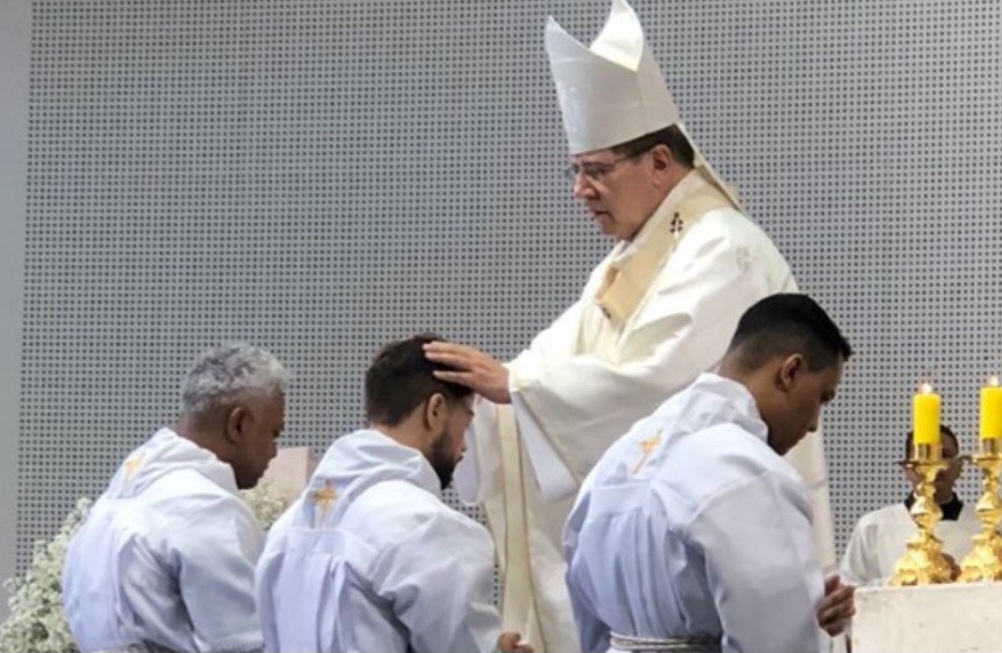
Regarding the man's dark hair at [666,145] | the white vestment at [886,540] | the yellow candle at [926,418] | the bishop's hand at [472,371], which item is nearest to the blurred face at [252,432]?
the bishop's hand at [472,371]

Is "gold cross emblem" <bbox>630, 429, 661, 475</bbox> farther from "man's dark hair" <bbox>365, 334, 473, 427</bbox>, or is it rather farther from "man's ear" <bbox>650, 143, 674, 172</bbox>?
"man's ear" <bbox>650, 143, 674, 172</bbox>

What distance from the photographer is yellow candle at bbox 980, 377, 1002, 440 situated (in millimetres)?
4621

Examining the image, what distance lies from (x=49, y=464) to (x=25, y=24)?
55.8 inches

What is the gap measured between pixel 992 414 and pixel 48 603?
2.45 m

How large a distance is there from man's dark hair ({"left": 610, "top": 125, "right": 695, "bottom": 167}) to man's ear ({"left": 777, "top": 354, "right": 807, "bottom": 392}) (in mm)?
1351

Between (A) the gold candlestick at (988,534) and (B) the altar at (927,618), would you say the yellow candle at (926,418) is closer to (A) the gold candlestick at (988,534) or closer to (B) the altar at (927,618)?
(A) the gold candlestick at (988,534)

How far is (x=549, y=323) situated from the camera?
817 centimetres

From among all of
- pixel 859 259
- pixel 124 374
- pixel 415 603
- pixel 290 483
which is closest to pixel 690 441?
pixel 415 603

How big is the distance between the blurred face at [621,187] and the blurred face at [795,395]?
1.29m

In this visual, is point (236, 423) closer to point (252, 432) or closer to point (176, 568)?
point (252, 432)

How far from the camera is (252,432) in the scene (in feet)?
17.9

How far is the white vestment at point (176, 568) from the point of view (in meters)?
5.13

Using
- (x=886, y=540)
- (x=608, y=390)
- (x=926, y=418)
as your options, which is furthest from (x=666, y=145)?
(x=886, y=540)

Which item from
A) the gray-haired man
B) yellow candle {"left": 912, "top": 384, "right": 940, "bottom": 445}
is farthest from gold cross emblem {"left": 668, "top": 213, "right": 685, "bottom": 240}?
yellow candle {"left": 912, "top": 384, "right": 940, "bottom": 445}
